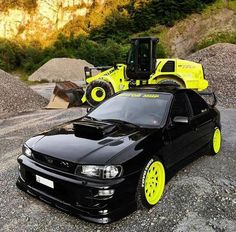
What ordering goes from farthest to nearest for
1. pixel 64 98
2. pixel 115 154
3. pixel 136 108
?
pixel 64 98 < pixel 136 108 < pixel 115 154

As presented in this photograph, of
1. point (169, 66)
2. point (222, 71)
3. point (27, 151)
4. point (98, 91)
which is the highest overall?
point (27, 151)

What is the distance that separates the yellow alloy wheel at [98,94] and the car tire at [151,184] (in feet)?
24.9

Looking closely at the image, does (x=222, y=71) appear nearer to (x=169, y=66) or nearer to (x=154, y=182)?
(x=169, y=66)

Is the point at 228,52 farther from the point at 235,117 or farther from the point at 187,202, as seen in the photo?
the point at 187,202

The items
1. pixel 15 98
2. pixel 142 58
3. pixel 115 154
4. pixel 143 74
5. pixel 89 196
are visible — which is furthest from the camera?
pixel 15 98

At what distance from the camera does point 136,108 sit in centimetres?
464

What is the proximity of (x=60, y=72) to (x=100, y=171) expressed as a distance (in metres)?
27.1

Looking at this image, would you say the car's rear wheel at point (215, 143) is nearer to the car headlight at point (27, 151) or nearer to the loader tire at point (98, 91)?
the car headlight at point (27, 151)

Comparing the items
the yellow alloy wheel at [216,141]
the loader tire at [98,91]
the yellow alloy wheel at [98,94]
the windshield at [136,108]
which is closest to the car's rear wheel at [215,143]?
the yellow alloy wheel at [216,141]

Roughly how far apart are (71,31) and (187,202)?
1840 inches

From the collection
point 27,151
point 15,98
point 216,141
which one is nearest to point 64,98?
point 15,98

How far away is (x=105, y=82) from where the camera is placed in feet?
37.2

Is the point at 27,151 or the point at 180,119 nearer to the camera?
the point at 27,151

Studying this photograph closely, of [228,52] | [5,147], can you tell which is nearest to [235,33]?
[228,52]
